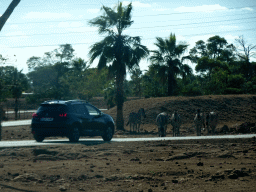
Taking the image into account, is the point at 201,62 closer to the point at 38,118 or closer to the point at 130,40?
the point at 130,40

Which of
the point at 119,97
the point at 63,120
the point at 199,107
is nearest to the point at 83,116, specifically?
the point at 63,120

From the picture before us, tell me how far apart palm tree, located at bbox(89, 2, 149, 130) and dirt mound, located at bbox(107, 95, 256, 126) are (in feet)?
15.0

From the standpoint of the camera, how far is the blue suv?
55.4 feet

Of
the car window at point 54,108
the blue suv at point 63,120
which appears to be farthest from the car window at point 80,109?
the car window at point 54,108

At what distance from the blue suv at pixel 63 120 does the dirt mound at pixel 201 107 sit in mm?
16942

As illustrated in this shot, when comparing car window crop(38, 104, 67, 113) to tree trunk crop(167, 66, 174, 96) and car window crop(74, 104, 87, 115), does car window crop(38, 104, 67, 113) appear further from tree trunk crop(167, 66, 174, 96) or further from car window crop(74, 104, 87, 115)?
tree trunk crop(167, 66, 174, 96)

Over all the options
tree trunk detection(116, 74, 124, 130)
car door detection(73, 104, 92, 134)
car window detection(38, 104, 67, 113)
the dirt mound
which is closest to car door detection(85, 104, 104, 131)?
car door detection(73, 104, 92, 134)

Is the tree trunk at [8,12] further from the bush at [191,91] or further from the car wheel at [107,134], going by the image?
the bush at [191,91]

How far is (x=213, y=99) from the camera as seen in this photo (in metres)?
39.0

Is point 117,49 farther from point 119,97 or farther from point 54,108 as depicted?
point 54,108

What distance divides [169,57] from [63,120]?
24352 millimetres

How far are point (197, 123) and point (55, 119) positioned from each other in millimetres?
10294

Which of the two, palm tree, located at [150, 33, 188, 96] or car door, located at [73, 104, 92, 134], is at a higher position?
palm tree, located at [150, 33, 188, 96]

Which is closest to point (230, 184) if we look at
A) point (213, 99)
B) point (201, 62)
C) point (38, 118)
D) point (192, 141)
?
point (192, 141)
